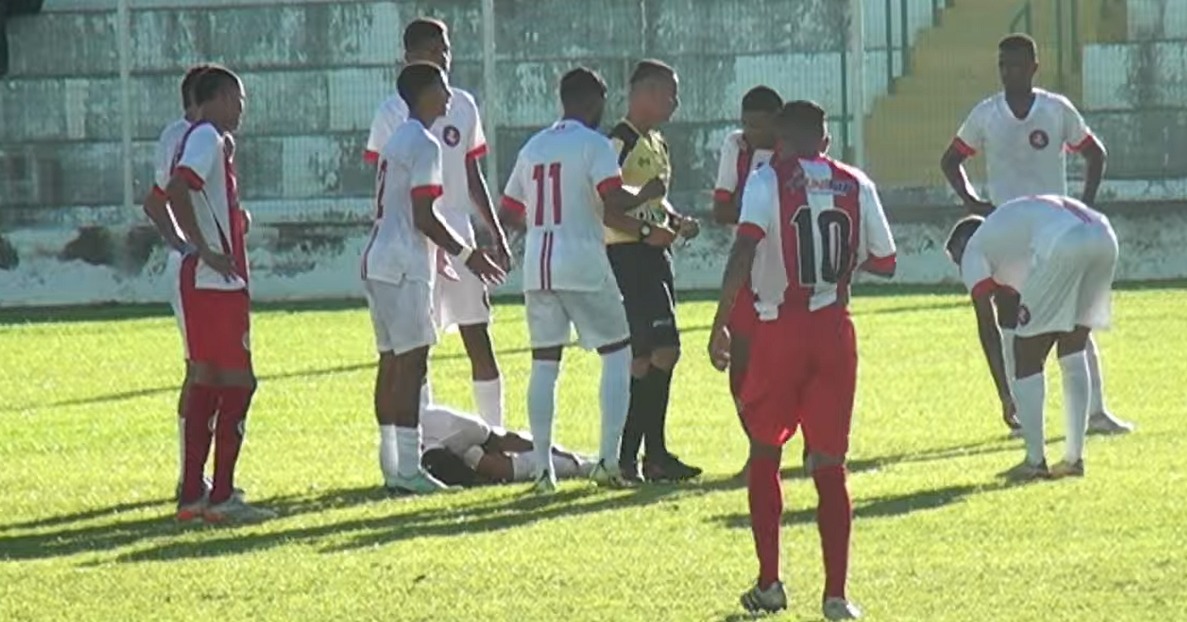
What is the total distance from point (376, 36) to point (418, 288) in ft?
58.8

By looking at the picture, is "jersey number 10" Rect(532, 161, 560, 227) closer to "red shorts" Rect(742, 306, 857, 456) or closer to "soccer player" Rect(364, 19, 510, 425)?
"soccer player" Rect(364, 19, 510, 425)

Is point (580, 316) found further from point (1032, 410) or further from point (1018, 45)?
point (1018, 45)

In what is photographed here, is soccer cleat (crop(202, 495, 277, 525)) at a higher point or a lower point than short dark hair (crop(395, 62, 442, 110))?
lower

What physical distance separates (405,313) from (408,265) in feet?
0.78

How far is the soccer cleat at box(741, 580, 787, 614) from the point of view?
10.7 metres

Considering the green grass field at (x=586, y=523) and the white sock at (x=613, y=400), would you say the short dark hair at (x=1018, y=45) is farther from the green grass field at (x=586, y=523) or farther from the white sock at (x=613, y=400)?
the white sock at (x=613, y=400)

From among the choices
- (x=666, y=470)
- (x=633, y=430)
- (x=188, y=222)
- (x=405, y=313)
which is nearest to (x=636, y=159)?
(x=633, y=430)

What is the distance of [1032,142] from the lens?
17.2m

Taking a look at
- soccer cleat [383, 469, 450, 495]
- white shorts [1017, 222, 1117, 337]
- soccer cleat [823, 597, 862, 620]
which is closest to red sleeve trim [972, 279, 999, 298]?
white shorts [1017, 222, 1117, 337]

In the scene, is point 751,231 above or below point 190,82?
below

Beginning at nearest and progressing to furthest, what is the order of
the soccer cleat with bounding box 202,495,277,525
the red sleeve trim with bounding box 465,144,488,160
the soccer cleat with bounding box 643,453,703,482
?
1. the soccer cleat with bounding box 202,495,277,525
2. the soccer cleat with bounding box 643,453,703,482
3. the red sleeve trim with bounding box 465,144,488,160

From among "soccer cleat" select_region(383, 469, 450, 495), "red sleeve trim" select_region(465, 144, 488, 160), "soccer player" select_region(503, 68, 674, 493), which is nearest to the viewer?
"soccer player" select_region(503, 68, 674, 493)

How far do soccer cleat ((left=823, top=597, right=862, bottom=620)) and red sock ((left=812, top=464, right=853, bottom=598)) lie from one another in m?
0.02

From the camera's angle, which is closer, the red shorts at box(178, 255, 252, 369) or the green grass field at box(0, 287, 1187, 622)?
the green grass field at box(0, 287, 1187, 622)
